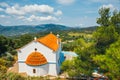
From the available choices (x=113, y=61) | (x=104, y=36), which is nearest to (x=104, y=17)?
(x=104, y=36)

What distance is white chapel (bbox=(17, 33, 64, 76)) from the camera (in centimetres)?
3975

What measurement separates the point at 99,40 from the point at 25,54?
15819 millimetres

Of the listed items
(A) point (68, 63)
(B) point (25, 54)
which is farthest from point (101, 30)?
(B) point (25, 54)

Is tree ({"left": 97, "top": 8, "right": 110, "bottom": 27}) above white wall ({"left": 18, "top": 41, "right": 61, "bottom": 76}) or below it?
above

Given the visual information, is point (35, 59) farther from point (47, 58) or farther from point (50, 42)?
point (50, 42)

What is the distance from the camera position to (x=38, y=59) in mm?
39656

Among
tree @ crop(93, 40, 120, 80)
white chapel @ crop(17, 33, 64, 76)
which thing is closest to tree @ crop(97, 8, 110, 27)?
tree @ crop(93, 40, 120, 80)

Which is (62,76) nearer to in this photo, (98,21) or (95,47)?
(95,47)

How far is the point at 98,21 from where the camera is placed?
31625mm

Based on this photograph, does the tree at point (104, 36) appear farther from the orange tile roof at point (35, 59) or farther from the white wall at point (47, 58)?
the orange tile roof at point (35, 59)

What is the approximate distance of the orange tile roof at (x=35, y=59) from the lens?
3953cm

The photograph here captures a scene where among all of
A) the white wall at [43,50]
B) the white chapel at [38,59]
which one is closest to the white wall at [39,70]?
the white chapel at [38,59]

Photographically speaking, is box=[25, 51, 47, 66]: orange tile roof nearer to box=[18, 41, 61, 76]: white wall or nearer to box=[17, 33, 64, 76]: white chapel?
box=[17, 33, 64, 76]: white chapel

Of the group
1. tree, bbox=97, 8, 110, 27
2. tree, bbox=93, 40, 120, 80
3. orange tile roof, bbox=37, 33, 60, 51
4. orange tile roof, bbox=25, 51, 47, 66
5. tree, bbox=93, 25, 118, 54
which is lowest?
orange tile roof, bbox=25, 51, 47, 66
